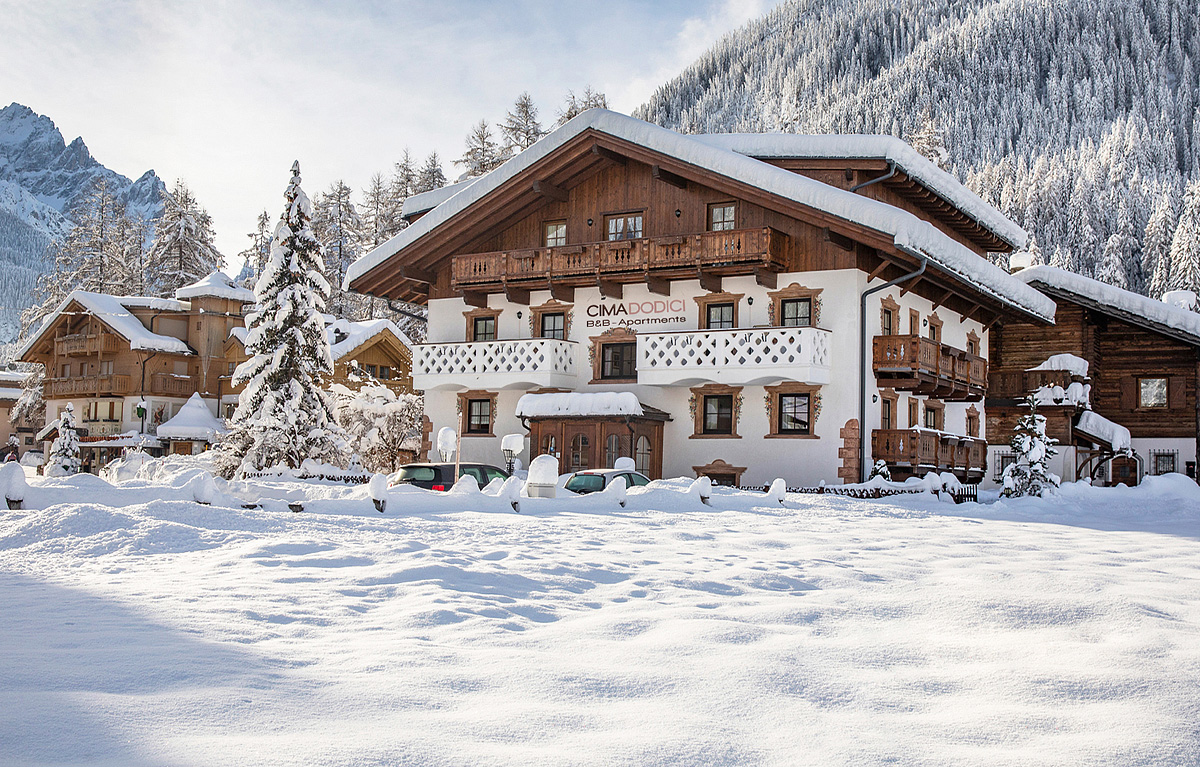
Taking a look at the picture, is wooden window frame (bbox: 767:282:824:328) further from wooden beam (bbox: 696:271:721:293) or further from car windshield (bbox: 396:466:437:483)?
car windshield (bbox: 396:466:437:483)

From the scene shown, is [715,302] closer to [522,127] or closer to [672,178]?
[672,178]

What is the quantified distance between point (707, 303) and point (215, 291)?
33.9 m

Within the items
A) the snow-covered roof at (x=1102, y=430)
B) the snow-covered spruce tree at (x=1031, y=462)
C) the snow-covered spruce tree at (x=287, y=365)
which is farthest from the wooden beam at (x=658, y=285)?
the snow-covered roof at (x=1102, y=430)

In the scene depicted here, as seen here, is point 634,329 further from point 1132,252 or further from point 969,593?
point 1132,252

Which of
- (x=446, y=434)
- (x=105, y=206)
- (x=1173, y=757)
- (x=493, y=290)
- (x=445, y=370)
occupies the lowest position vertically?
(x=1173, y=757)

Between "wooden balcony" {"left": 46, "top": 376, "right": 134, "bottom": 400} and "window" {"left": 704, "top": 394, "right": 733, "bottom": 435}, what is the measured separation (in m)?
37.3

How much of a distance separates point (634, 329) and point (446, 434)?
8.66m

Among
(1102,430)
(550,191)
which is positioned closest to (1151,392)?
(1102,430)

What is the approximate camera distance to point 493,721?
4957 mm

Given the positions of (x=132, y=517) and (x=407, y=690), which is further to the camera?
(x=132, y=517)

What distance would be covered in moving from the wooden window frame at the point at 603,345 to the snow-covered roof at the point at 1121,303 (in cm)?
1287

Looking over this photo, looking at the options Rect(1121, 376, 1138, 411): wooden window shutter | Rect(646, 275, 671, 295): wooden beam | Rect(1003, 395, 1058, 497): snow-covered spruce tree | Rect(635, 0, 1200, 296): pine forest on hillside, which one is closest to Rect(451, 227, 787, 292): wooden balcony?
Rect(646, 275, 671, 295): wooden beam

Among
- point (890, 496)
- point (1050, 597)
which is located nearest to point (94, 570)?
point (1050, 597)

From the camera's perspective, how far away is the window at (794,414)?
25.9 metres
